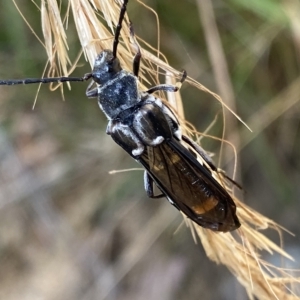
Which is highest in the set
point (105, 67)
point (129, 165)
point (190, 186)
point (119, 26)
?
point (119, 26)

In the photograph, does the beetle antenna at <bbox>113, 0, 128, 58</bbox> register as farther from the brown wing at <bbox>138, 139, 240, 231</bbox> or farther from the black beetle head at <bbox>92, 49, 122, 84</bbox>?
the brown wing at <bbox>138, 139, 240, 231</bbox>

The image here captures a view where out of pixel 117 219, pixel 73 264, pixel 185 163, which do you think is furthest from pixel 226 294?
pixel 185 163

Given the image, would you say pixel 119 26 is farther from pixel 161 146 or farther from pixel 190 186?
pixel 190 186

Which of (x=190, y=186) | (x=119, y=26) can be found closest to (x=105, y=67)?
(x=119, y=26)

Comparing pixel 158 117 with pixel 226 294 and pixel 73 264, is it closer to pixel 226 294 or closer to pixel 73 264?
pixel 226 294

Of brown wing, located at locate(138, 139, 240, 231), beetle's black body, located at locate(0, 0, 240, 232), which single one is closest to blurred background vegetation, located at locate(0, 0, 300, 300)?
beetle's black body, located at locate(0, 0, 240, 232)

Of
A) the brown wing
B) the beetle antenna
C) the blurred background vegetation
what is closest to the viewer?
the beetle antenna

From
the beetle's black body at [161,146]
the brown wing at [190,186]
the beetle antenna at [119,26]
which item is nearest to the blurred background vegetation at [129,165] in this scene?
the beetle's black body at [161,146]
